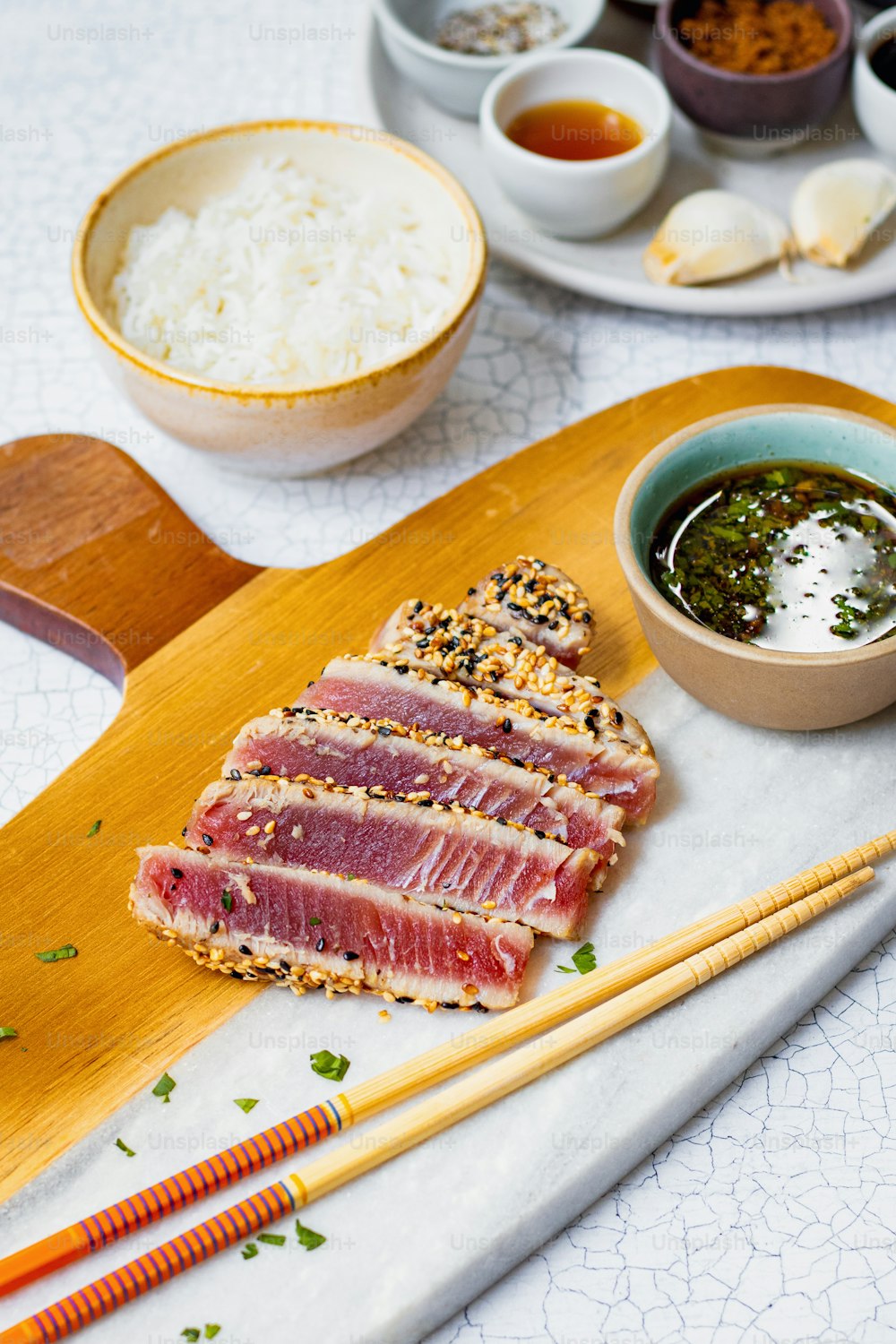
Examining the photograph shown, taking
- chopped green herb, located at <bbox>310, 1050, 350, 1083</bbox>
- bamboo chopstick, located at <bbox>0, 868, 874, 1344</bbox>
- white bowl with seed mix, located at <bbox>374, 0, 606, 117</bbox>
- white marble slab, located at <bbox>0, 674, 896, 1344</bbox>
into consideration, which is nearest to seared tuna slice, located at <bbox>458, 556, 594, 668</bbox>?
white marble slab, located at <bbox>0, 674, 896, 1344</bbox>

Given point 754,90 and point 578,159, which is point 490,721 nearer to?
point 578,159

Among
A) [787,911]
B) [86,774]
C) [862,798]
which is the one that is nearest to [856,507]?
[862,798]

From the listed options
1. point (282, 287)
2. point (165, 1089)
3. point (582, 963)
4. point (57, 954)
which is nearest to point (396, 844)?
point (582, 963)

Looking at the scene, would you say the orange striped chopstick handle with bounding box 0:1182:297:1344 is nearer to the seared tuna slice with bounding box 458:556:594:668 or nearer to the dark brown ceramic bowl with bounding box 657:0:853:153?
the seared tuna slice with bounding box 458:556:594:668

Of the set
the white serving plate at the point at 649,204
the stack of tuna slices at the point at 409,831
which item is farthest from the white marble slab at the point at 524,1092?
the white serving plate at the point at 649,204

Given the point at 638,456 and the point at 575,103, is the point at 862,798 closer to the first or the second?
the point at 638,456

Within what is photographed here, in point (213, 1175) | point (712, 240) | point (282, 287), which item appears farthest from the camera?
point (712, 240)

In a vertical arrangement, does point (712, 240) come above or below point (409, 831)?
above
